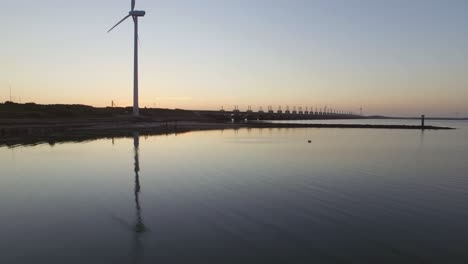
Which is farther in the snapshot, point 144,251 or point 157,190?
point 157,190

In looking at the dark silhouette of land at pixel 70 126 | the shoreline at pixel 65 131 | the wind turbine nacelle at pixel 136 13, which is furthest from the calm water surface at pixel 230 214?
the wind turbine nacelle at pixel 136 13

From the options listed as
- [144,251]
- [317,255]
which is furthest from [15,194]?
[317,255]

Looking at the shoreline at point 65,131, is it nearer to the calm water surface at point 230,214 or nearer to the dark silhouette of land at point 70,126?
the dark silhouette of land at point 70,126

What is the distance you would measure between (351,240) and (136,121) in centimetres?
8309

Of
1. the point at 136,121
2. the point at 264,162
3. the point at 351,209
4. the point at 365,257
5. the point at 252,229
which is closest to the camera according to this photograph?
the point at 365,257

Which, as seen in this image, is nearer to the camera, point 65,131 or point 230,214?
point 230,214

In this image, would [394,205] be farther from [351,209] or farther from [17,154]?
[17,154]

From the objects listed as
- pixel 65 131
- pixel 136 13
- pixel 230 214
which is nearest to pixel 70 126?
pixel 65 131

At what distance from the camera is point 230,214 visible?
466 inches

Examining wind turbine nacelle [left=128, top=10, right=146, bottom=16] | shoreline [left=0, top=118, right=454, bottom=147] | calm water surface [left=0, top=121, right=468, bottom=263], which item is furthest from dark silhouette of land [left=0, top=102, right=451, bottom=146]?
wind turbine nacelle [left=128, top=10, right=146, bottom=16]

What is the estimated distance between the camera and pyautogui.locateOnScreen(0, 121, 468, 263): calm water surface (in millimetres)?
8641

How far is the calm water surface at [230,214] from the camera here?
340 inches

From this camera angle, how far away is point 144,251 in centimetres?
866

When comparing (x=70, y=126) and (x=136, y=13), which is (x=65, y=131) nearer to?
(x=70, y=126)
